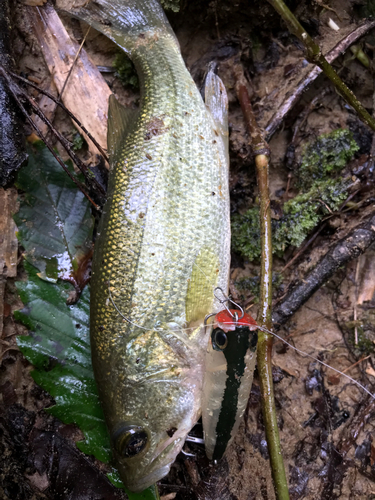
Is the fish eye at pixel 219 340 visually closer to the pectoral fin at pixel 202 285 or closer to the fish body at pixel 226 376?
the fish body at pixel 226 376

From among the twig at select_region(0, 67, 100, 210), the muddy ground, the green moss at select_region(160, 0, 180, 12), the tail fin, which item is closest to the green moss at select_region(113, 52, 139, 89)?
the muddy ground

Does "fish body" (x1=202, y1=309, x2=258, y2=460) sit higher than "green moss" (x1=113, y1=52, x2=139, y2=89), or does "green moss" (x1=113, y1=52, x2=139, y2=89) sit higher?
"green moss" (x1=113, y1=52, x2=139, y2=89)

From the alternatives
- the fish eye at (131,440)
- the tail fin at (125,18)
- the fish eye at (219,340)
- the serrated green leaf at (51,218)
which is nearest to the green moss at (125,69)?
the tail fin at (125,18)

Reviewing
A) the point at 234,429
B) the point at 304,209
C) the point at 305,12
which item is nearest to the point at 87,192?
the point at 304,209

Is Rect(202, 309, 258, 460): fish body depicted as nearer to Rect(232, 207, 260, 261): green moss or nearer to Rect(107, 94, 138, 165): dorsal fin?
Rect(232, 207, 260, 261): green moss

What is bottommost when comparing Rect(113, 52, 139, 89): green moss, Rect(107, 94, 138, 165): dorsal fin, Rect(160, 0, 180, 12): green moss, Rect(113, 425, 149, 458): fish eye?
Rect(113, 425, 149, 458): fish eye

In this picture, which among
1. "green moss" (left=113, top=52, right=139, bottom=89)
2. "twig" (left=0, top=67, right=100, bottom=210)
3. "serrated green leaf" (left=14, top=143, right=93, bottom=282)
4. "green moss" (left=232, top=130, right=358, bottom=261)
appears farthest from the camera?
"green moss" (left=113, top=52, right=139, bottom=89)

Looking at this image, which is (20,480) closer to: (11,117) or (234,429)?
(234,429)
